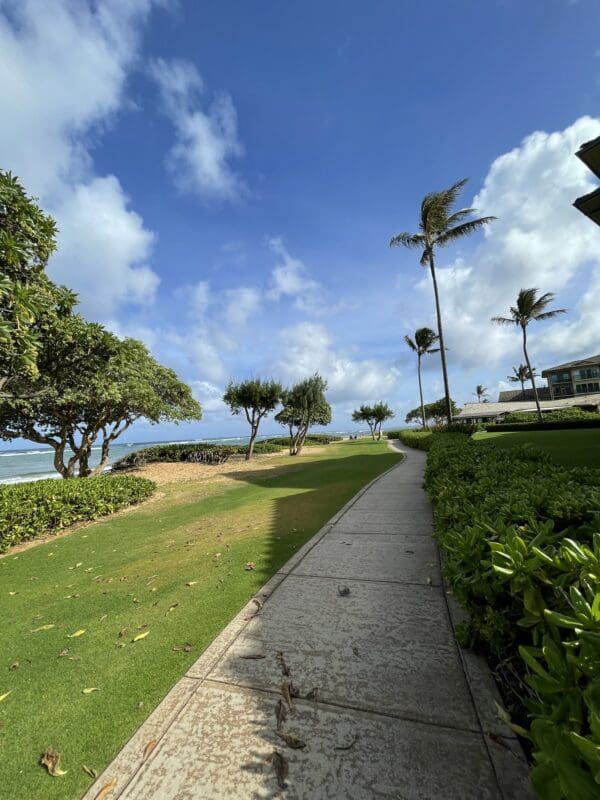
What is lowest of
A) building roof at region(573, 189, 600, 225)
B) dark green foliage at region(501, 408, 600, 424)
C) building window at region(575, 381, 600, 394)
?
dark green foliage at region(501, 408, 600, 424)

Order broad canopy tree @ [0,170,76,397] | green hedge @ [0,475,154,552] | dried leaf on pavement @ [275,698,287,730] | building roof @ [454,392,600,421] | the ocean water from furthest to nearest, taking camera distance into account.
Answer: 1. building roof @ [454,392,600,421]
2. the ocean water
3. green hedge @ [0,475,154,552]
4. broad canopy tree @ [0,170,76,397]
5. dried leaf on pavement @ [275,698,287,730]

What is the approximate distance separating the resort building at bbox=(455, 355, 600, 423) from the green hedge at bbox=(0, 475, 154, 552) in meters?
45.7

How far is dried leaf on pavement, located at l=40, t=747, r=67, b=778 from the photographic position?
76.3 inches

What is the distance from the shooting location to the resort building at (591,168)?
575cm

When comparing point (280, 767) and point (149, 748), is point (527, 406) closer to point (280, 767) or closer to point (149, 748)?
point (280, 767)

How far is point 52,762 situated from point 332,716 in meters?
1.73

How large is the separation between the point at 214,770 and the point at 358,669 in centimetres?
116

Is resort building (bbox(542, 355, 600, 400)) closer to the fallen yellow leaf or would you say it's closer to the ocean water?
the ocean water

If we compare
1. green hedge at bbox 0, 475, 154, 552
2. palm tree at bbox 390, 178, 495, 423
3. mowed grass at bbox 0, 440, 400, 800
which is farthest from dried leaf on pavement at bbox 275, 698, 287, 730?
palm tree at bbox 390, 178, 495, 423

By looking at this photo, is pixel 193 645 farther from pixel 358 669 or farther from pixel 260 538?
pixel 260 538

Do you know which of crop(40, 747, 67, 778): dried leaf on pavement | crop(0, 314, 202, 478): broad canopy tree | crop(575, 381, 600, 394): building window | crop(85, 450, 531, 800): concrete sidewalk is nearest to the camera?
crop(85, 450, 531, 800): concrete sidewalk

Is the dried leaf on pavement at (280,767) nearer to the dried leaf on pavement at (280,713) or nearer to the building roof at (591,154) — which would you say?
the dried leaf on pavement at (280,713)

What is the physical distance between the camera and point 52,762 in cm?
201

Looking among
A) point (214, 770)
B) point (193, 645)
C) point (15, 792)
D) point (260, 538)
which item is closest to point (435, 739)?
point (214, 770)
